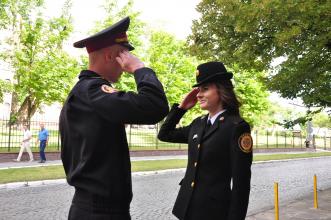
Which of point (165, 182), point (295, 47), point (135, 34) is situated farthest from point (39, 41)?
point (295, 47)

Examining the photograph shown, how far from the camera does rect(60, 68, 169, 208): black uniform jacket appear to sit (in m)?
1.88

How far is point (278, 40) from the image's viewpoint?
8.19 meters

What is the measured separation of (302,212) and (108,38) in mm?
7158

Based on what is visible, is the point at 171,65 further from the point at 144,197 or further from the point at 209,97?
the point at 209,97

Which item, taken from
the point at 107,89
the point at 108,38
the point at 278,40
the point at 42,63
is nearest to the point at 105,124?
the point at 107,89

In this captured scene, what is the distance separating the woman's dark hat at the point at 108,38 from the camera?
2105 millimetres

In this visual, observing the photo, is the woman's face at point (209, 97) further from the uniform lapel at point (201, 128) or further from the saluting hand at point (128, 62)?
the saluting hand at point (128, 62)

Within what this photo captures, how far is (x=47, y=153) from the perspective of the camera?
21.1 meters

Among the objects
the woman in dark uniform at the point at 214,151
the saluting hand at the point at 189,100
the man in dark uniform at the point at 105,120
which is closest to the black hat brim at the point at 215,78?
the woman in dark uniform at the point at 214,151

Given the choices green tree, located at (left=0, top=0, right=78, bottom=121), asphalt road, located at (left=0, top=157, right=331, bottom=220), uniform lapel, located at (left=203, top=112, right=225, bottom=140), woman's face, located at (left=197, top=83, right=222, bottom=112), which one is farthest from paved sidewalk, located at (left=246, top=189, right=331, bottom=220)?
green tree, located at (left=0, top=0, right=78, bottom=121)

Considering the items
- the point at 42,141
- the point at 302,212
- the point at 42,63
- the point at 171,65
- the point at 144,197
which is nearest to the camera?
the point at 302,212

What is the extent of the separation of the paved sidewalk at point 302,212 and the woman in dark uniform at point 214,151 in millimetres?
4663

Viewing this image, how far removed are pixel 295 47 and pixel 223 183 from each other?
706 centimetres

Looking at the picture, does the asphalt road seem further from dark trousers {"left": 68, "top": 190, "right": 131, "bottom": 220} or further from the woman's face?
dark trousers {"left": 68, "top": 190, "right": 131, "bottom": 220}
